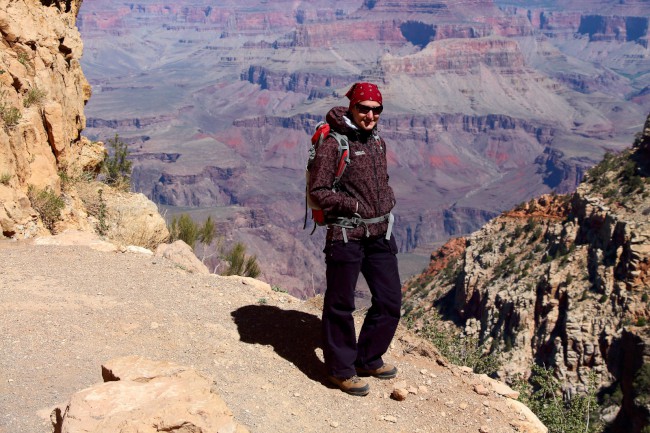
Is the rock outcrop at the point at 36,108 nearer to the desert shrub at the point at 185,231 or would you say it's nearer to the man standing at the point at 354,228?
the desert shrub at the point at 185,231

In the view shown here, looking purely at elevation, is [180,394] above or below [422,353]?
above

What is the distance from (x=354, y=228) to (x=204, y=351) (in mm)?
1551

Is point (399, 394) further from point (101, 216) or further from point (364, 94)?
point (101, 216)

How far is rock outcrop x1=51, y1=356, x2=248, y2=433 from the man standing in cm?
151

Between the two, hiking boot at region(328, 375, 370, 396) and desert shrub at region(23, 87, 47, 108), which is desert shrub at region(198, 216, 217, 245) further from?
hiking boot at region(328, 375, 370, 396)

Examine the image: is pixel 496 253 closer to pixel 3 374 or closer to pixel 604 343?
pixel 604 343

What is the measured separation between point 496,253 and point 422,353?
2247cm

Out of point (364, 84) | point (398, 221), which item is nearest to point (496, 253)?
point (364, 84)

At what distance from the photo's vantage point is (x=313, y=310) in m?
6.58

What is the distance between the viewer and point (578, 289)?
69.0ft

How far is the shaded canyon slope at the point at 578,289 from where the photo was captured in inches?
729

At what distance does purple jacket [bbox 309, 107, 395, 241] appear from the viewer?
453 centimetres

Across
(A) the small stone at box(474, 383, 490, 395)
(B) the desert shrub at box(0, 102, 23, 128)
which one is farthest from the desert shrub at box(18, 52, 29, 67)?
(A) the small stone at box(474, 383, 490, 395)

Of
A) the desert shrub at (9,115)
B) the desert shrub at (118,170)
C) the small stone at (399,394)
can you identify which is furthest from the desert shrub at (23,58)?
the small stone at (399,394)
